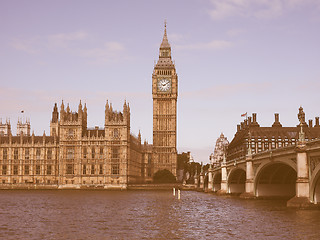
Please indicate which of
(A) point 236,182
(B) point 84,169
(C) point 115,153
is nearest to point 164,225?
(A) point 236,182

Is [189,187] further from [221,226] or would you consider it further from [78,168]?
[221,226]

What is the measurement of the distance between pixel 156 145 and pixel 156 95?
70.7 feet

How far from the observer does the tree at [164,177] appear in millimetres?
174000

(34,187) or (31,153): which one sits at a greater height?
(31,153)

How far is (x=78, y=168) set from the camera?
164 metres

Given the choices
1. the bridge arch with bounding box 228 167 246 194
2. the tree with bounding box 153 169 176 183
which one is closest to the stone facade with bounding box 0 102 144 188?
the tree with bounding box 153 169 176 183

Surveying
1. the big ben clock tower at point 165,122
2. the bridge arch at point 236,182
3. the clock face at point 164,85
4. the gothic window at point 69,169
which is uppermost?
the clock face at point 164,85

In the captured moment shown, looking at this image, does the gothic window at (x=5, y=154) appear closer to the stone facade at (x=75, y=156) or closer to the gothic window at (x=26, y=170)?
the stone facade at (x=75, y=156)

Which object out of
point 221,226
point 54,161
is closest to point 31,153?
point 54,161

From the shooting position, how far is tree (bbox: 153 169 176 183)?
571 feet

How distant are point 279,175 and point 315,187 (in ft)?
86.2

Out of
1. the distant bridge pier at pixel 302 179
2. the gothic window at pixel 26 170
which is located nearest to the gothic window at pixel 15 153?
the gothic window at pixel 26 170

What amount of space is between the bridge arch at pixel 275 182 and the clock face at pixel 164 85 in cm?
11844

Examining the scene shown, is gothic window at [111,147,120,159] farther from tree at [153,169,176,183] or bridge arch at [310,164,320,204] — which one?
bridge arch at [310,164,320,204]
